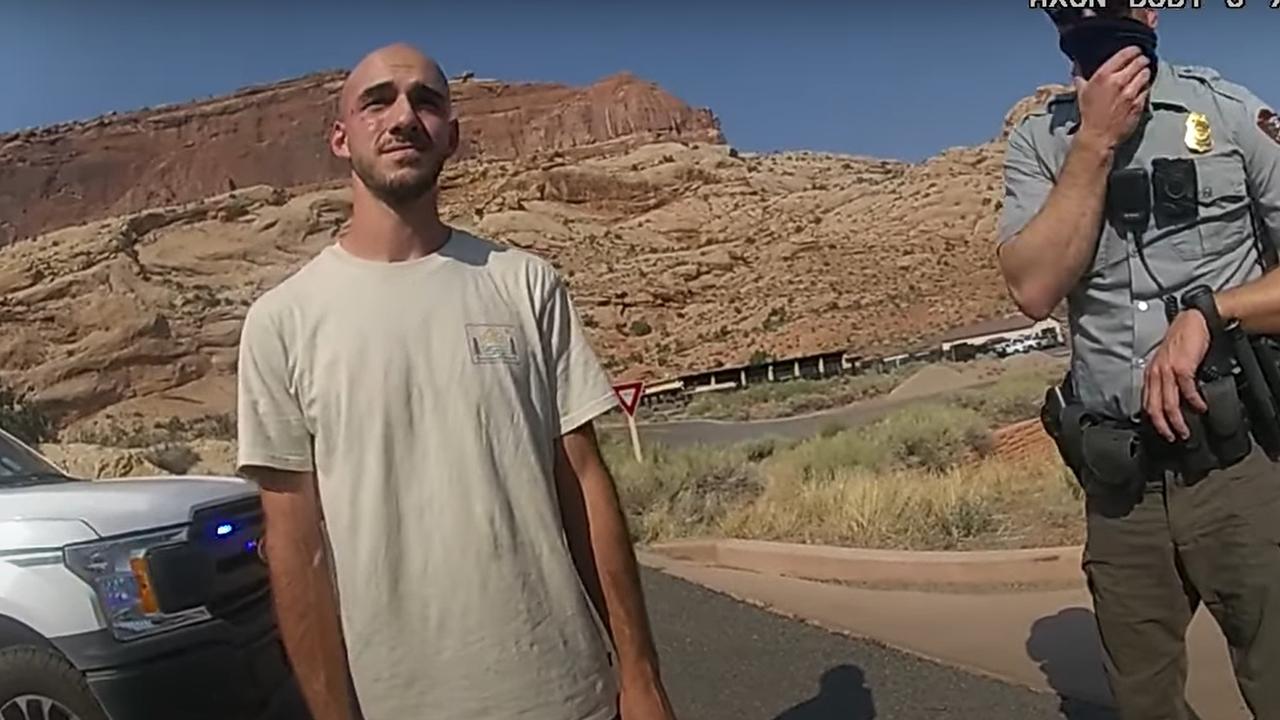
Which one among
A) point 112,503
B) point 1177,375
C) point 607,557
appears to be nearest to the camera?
point 607,557

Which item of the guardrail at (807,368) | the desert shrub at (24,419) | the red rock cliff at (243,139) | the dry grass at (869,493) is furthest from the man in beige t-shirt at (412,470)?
the red rock cliff at (243,139)

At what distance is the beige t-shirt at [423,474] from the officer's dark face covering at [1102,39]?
130cm

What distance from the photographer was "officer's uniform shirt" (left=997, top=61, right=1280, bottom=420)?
9.50 ft

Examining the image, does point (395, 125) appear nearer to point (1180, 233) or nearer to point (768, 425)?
point (1180, 233)

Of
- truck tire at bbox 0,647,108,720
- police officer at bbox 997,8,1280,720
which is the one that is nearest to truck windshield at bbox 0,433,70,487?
truck tire at bbox 0,647,108,720

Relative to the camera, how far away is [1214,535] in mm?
2842

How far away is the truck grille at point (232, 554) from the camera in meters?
4.70

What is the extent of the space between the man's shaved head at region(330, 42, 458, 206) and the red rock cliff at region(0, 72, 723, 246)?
9049 cm

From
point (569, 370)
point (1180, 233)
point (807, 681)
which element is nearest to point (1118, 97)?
point (1180, 233)

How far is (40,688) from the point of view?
4.34m

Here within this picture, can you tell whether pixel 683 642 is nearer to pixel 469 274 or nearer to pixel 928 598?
pixel 928 598

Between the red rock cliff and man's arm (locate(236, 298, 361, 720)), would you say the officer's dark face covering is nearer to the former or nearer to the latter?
man's arm (locate(236, 298, 361, 720))

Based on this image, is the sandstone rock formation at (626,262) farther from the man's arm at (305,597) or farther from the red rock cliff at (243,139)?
the man's arm at (305,597)

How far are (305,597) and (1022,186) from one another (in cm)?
173
